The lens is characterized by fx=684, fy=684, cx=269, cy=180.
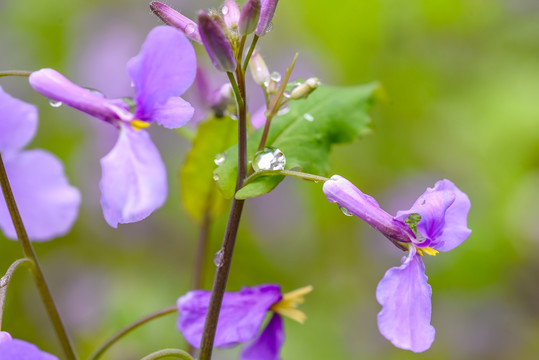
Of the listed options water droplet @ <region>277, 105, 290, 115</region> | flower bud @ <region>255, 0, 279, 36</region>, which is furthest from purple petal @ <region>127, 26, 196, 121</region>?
water droplet @ <region>277, 105, 290, 115</region>

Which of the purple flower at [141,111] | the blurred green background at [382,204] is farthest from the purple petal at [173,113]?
the blurred green background at [382,204]

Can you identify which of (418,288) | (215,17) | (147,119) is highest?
(215,17)

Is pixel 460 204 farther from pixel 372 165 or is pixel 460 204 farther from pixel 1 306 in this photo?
pixel 372 165

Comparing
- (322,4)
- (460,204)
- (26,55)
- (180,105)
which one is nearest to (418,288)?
(460,204)

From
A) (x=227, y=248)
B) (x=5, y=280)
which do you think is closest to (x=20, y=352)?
(x=5, y=280)

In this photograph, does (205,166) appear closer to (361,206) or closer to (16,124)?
(16,124)

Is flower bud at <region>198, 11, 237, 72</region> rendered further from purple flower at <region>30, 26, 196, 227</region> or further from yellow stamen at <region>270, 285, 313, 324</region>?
yellow stamen at <region>270, 285, 313, 324</region>
